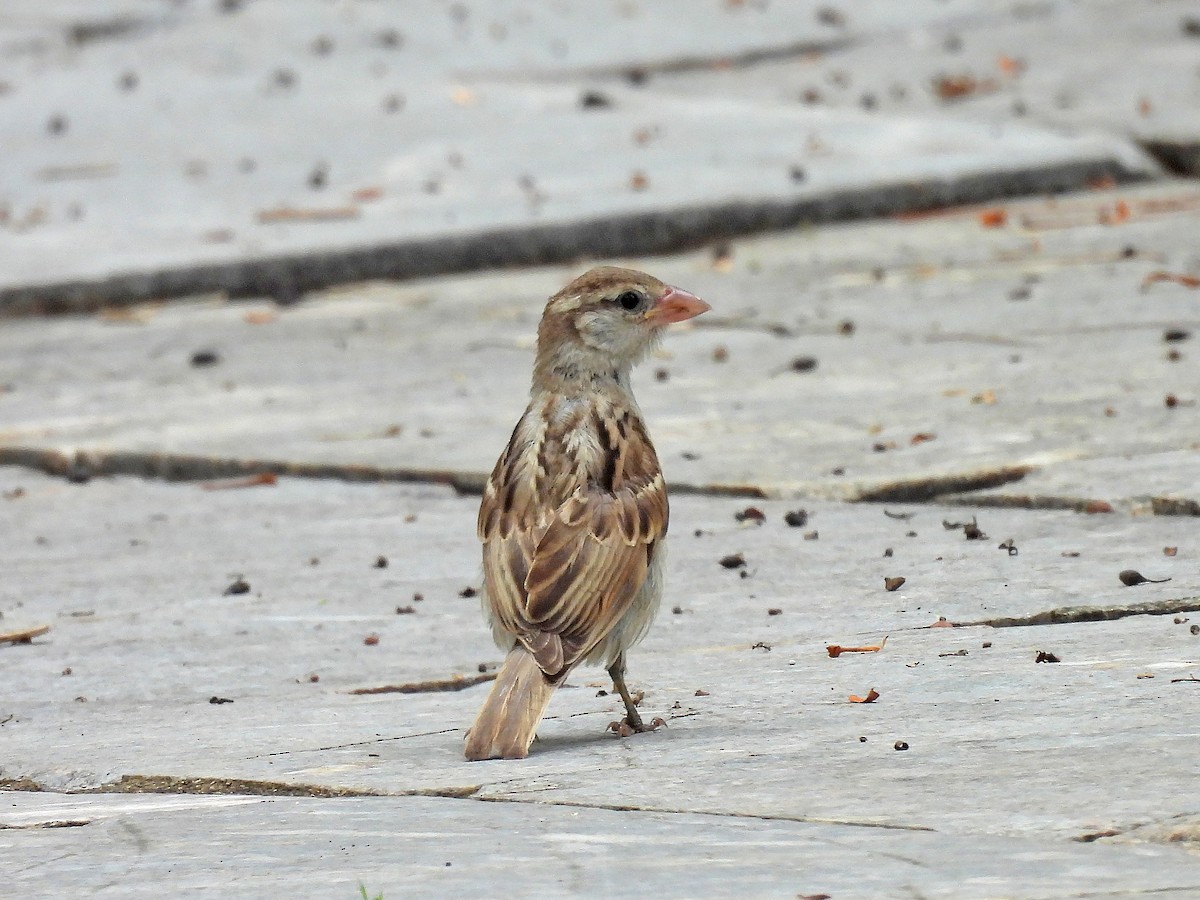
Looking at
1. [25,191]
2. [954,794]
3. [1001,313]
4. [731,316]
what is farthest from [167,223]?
[954,794]

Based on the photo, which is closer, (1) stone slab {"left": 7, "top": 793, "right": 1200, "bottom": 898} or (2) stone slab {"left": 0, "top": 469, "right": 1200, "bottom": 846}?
(1) stone slab {"left": 7, "top": 793, "right": 1200, "bottom": 898}

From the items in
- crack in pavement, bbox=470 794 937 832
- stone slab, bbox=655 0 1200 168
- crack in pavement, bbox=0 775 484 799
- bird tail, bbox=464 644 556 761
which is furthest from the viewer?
stone slab, bbox=655 0 1200 168

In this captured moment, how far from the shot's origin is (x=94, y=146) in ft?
37.1

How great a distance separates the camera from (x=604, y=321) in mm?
4801

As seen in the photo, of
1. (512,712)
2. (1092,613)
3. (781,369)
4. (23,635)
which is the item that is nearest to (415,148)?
(781,369)

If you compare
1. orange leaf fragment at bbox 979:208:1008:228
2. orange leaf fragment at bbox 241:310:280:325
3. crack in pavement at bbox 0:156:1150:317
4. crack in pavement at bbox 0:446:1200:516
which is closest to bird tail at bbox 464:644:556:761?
crack in pavement at bbox 0:446:1200:516

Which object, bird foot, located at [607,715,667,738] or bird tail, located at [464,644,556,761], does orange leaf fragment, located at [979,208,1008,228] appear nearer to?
Result: bird foot, located at [607,715,667,738]

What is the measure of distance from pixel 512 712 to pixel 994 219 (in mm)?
5921

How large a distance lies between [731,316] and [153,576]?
122 inches

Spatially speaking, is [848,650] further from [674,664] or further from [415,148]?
[415,148]

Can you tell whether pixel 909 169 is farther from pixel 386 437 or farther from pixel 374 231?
pixel 386 437

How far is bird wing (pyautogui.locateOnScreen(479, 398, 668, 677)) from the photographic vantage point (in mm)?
4086

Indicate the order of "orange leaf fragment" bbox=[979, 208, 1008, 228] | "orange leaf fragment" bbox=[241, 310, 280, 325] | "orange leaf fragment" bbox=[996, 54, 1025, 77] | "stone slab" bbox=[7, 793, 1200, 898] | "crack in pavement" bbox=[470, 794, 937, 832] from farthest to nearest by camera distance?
"orange leaf fragment" bbox=[996, 54, 1025, 77], "orange leaf fragment" bbox=[979, 208, 1008, 228], "orange leaf fragment" bbox=[241, 310, 280, 325], "crack in pavement" bbox=[470, 794, 937, 832], "stone slab" bbox=[7, 793, 1200, 898]

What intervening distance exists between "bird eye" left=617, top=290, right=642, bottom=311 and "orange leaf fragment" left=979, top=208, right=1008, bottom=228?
469cm
